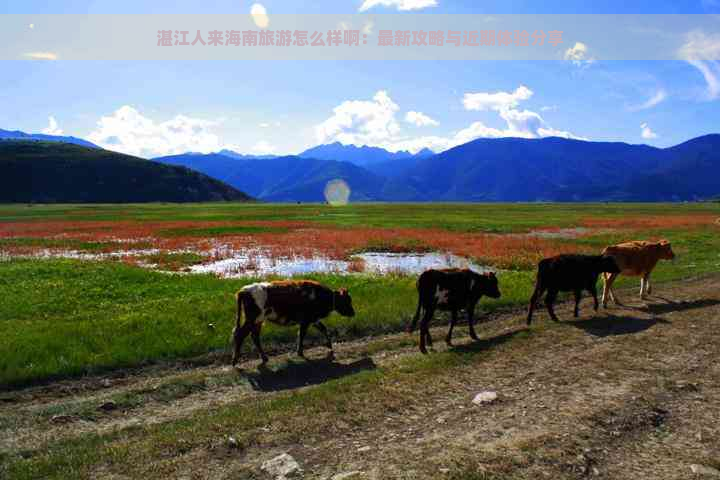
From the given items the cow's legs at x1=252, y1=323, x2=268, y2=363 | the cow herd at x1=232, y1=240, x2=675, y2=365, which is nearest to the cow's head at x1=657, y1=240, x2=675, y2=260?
the cow herd at x1=232, y1=240, x2=675, y2=365

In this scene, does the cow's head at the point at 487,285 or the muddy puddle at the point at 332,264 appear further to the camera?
the muddy puddle at the point at 332,264

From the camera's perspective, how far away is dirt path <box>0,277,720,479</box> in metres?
7.30

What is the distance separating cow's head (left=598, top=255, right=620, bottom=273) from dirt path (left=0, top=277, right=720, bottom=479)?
3.43 meters

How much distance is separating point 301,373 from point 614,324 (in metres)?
10.5

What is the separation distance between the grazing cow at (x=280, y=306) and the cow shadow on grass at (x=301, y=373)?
0.75m

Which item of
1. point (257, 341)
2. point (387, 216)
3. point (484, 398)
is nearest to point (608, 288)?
point (484, 398)

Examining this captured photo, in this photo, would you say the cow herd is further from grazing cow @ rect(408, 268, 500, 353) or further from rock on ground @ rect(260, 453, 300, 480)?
rock on ground @ rect(260, 453, 300, 480)

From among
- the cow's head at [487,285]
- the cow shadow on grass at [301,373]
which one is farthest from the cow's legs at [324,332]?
the cow's head at [487,285]

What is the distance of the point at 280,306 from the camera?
13469 mm

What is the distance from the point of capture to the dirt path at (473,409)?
730cm

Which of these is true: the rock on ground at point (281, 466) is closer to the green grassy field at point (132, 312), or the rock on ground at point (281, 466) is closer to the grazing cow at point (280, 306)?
the grazing cow at point (280, 306)

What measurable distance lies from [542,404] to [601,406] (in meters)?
1.06

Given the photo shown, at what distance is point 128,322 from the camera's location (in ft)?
52.1

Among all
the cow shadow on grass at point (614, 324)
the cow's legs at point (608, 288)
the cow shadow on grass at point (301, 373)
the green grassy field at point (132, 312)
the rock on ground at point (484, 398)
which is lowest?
the cow shadow on grass at point (301, 373)
